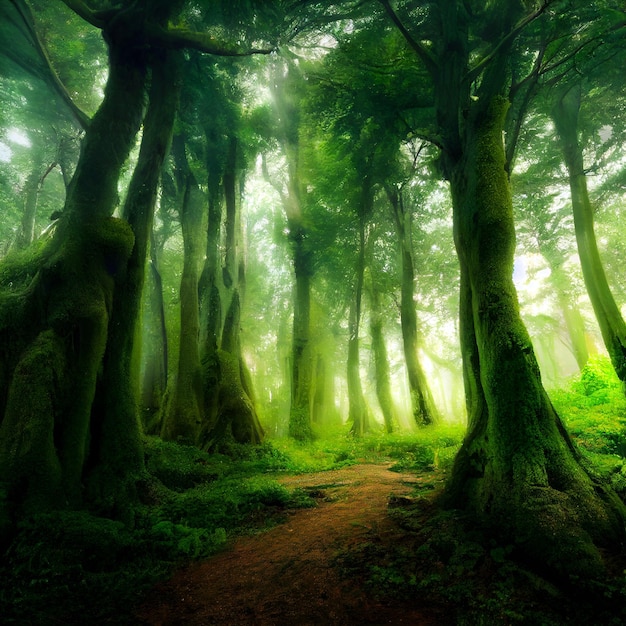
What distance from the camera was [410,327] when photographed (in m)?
16.5

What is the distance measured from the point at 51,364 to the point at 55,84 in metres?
6.29

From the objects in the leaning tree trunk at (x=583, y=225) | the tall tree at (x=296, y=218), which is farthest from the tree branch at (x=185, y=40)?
the leaning tree trunk at (x=583, y=225)

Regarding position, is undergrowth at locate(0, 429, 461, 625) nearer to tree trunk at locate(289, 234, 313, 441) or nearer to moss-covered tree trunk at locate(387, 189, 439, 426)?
tree trunk at locate(289, 234, 313, 441)

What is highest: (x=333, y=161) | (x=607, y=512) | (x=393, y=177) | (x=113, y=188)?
(x=333, y=161)

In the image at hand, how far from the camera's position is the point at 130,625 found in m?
2.85

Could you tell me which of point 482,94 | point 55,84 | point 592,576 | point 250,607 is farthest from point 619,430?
point 55,84

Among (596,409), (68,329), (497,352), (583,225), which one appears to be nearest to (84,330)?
(68,329)

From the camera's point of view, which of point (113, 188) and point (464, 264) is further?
point (113, 188)

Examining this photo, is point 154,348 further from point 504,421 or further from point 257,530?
point 504,421

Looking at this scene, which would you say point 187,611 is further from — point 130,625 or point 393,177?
point 393,177

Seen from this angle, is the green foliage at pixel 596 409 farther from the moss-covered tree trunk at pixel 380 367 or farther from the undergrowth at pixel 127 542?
the moss-covered tree trunk at pixel 380 367

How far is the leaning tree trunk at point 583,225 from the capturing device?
35.2ft

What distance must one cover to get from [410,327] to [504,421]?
40.8 feet

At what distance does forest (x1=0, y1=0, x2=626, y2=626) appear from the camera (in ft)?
10.9
